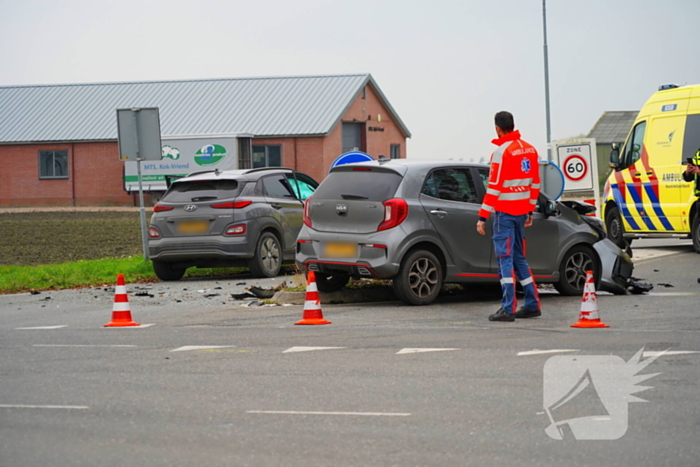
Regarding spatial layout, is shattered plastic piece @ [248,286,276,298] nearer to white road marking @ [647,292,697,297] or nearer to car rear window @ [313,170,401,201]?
car rear window @ [313,170,401,201]

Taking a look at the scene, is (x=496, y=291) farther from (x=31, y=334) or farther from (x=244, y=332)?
(x=31, y=334)

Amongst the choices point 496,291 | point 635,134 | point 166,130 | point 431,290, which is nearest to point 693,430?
point 431,290

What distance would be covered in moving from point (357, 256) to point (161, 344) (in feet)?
10.2

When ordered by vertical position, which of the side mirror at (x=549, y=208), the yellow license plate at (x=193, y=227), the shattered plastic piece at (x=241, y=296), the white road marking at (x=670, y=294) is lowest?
the white road marking at (x=670, y=294)

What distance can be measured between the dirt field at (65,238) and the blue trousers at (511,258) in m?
11.9

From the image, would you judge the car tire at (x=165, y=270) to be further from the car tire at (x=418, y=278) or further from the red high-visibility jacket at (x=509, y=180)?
the red high-visibility jacket at (x=509, y=180)

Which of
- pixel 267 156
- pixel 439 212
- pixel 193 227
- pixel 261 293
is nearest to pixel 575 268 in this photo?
pixel 439 212

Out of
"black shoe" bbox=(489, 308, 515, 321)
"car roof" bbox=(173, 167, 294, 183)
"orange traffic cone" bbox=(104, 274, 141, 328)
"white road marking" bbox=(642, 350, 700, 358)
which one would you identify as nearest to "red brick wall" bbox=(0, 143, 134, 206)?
"car roof" bbox=(173, 167, 294, 183)

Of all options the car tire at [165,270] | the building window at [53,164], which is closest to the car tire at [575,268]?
the car tire at [165,270]

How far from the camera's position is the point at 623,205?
840 inches

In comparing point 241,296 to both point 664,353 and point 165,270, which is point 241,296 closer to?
point 165,270

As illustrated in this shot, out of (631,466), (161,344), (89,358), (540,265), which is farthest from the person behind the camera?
(540,265)

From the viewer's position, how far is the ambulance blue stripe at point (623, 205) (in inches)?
827

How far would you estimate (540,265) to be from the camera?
488 inches
